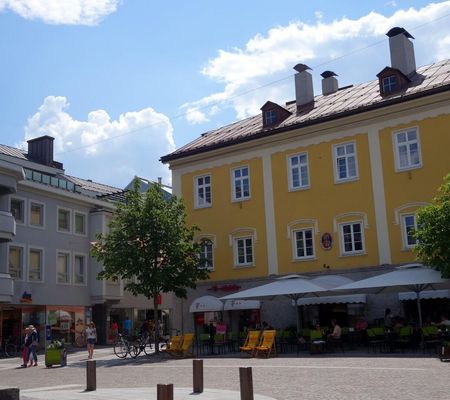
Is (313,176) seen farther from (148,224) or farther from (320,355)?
(320,355)

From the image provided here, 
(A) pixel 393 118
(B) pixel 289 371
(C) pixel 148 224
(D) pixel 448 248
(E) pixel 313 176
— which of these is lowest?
(B) pixel 289 371

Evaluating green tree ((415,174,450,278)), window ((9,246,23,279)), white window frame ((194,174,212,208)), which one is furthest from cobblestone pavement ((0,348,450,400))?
window ((9,246,23,279))

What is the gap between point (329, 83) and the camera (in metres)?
36.0

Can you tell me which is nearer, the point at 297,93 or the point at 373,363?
the point at 373,363

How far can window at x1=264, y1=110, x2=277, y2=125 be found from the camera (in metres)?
32.9

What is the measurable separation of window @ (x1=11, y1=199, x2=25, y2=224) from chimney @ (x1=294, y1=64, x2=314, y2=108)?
1761 centimetres

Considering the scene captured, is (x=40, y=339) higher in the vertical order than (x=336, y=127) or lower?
lower

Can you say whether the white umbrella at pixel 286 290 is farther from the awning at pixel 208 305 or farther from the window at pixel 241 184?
the window at pixel 241 184

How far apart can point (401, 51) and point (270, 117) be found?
7.36 meters

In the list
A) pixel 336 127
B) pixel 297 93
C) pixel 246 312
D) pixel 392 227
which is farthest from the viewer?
pixel 297 93

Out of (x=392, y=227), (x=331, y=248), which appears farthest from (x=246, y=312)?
(x=392, y=227)

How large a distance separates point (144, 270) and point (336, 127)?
11.2m

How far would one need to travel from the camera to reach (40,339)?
38531 millimetres

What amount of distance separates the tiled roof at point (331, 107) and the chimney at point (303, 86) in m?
Answer: 0.44
